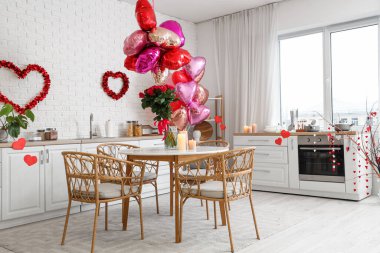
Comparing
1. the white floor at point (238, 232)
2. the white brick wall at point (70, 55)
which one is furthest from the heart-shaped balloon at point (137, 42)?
the white floor at point (238, 232)

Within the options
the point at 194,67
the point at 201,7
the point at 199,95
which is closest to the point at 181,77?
the point at 194,67

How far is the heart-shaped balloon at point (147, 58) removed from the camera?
11.5 feet

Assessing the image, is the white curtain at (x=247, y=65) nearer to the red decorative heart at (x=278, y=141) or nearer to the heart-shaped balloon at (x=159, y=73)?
the red decorative heart at (x=278, y=141)

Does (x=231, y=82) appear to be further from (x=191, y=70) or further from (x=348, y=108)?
(x=348, y=108)

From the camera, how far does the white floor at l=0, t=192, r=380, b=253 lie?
9.21 feet

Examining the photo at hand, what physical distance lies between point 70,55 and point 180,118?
5.30 feet

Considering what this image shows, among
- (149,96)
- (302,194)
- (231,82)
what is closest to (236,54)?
(231,82)

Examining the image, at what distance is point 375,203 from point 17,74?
4.34 meters

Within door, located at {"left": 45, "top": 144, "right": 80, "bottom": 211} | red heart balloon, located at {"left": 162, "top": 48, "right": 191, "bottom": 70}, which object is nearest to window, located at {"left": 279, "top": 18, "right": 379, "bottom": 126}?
red heart balloon, located at {"left": 162, "top": 48, "right": 191, "bottom": 70}

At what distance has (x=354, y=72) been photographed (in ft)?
16.6

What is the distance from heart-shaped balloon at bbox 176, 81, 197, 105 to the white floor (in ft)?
4.47

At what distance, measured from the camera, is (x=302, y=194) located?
4.80 meters

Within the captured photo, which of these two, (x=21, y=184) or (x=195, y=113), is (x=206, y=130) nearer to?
(x=195, y=113)

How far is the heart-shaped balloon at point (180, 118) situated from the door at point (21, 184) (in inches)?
65.7
